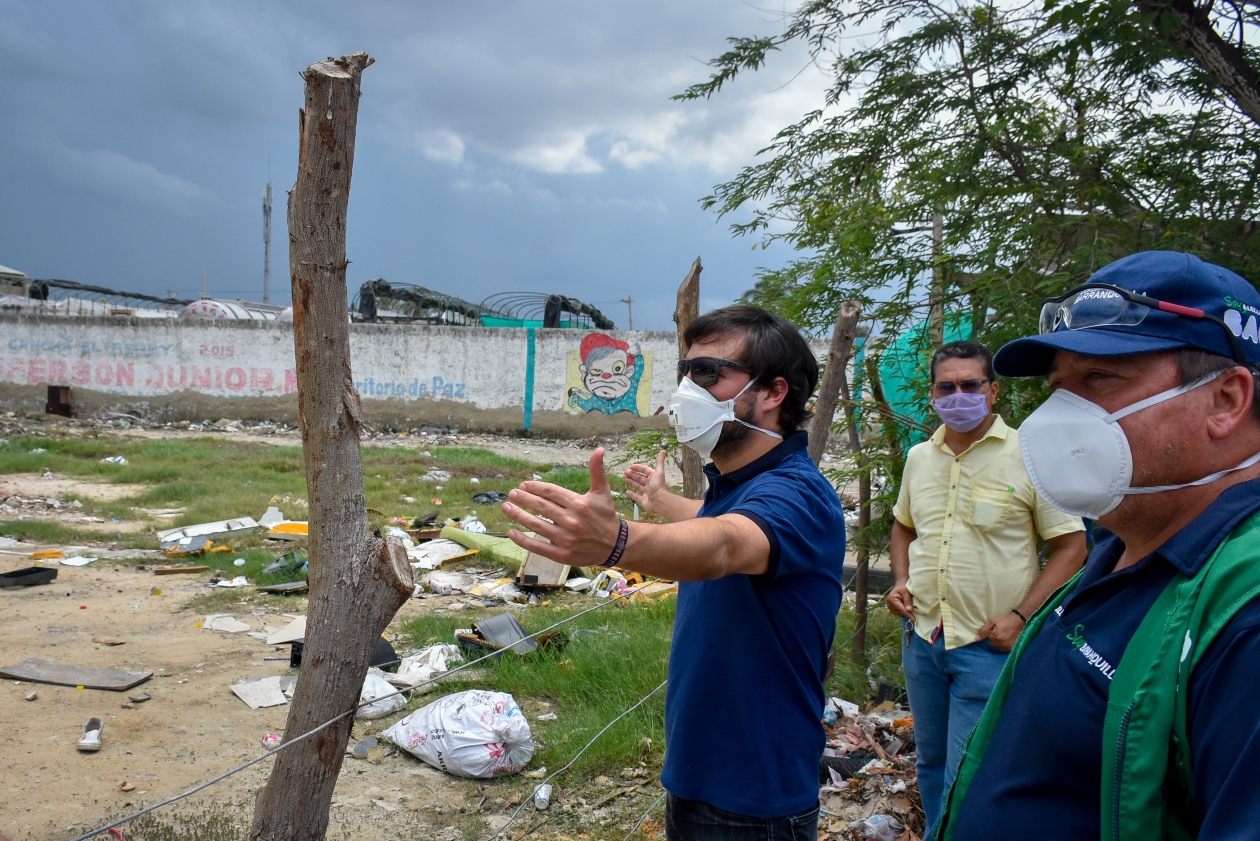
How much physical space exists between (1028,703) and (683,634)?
859 mm

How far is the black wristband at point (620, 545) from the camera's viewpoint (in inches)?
56.4

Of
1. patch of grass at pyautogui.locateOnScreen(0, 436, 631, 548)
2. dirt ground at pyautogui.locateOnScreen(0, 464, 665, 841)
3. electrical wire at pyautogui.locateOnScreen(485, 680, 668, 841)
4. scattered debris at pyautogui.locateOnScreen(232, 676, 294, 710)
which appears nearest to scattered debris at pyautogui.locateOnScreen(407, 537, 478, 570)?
patch of grass at pyautogui.locateOnScreen(0, 436, 631, 548)

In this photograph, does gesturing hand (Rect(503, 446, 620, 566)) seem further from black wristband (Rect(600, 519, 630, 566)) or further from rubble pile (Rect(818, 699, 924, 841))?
rubble pile (Rect(818, 699, 924, 841))

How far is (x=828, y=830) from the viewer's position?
329cm

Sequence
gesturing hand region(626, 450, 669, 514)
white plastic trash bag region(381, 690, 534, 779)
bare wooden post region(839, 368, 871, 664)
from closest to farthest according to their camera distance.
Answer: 1. gesturing hand region(626, 450, 669, 514)
2. white plastic trash bag region(381, 690, 534, 779)
3. bare wooden post region(839, 368, 871, 664)

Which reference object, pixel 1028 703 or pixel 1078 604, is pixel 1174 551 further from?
pixel 1028 703

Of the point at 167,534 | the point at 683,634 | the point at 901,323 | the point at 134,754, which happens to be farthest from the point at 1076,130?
the point at 167,534

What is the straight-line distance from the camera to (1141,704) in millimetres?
958

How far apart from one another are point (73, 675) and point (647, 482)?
4193 millimetres

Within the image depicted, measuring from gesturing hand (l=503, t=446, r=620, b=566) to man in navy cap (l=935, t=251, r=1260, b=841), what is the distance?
2.27 ft

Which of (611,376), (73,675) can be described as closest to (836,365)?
(73,675)

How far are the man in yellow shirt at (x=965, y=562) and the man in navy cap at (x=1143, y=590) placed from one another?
5.17ft

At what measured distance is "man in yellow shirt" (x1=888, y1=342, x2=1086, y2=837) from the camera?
2777mm

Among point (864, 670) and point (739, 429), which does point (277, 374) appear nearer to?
point (864, 670)
